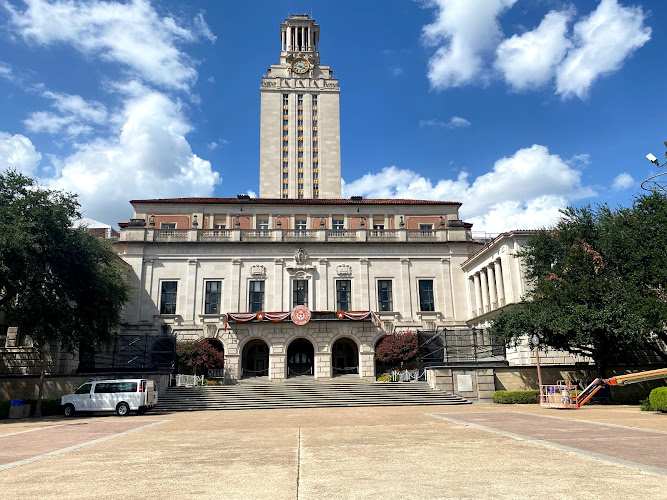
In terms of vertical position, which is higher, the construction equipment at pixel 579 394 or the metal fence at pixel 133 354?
the metal fence at pixel 133 354

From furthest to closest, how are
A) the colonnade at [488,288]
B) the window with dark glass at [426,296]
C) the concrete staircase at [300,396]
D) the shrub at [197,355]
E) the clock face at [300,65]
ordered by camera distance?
the clock face at [300,65]
the window with dark glass at [426,296]
the colonnade at [488,288]
the shrub at [197,355]
the concrete staircase at [300,396]

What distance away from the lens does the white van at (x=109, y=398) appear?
2525 centimetres

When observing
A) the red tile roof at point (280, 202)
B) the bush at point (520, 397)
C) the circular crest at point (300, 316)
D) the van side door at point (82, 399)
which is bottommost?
the bush at point (520, 397)

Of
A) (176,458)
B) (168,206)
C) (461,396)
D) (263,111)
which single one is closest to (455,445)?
(176,458)

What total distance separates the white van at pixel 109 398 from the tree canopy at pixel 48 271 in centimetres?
352

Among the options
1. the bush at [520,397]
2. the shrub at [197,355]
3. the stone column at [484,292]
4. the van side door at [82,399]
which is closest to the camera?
the van side door at [82,399]

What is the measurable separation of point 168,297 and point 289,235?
12481 mm

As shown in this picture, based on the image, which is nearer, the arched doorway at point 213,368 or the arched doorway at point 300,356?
the arched doorway at point 213,368

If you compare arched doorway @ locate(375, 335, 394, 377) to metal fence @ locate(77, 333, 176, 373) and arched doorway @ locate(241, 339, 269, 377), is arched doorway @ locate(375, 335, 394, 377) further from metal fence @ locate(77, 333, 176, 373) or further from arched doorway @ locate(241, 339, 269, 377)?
metal fence @ locate(77, 333, 176, 373)

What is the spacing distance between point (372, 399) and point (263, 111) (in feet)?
213

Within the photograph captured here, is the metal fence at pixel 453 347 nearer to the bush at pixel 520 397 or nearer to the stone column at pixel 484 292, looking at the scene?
the stone column at pixel 484 292

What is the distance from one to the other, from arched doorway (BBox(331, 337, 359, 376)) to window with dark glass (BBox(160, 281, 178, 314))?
50.1 feet

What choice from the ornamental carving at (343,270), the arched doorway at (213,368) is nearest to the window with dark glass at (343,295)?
the ornamental carving at (343,270)

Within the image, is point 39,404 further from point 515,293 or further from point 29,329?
point 515,293
